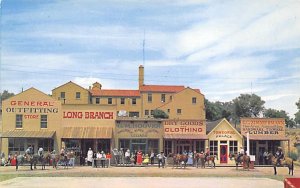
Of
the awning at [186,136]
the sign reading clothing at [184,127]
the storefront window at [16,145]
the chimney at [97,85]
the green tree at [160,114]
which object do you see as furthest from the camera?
the chimney at [97,85]

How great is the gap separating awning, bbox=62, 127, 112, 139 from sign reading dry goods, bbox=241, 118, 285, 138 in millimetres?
11902

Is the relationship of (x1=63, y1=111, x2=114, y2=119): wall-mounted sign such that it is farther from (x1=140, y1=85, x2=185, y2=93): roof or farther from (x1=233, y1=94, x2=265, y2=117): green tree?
(x1=233, y1=94, x2=265, y2=117): green tree

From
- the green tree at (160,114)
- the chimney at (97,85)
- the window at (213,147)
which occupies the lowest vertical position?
the window at (213,147)

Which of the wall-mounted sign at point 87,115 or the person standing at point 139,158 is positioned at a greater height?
the wall-mounted sign at point 87,115

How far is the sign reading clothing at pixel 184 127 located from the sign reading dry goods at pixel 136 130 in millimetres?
1065

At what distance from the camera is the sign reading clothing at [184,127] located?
4450 centimetres

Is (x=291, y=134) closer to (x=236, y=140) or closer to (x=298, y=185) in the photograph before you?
(x=236, y=140)

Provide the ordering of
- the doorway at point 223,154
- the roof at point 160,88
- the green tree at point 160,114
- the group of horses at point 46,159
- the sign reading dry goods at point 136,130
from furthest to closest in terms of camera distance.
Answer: the roof at point 160,88
the green tree at point 160,114
the doorway at point 223,154
the sign reading dry goods at point 136,130
the group of horses at point 46,159

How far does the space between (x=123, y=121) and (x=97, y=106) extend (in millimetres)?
2545

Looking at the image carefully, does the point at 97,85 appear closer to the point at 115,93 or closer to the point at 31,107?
the point at 115,93

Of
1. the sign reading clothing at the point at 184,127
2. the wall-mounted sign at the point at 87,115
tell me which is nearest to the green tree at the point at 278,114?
the sign reading clothing at the point at 184,127

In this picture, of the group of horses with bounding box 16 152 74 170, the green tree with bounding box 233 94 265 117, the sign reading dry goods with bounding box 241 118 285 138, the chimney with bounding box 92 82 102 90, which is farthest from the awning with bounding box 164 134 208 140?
the green tree with bounding box 233 94 265 117

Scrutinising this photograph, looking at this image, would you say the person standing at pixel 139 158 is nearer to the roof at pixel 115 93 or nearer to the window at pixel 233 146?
the window at pixel 233 146

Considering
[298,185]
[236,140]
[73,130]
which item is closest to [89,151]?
[73,130]
